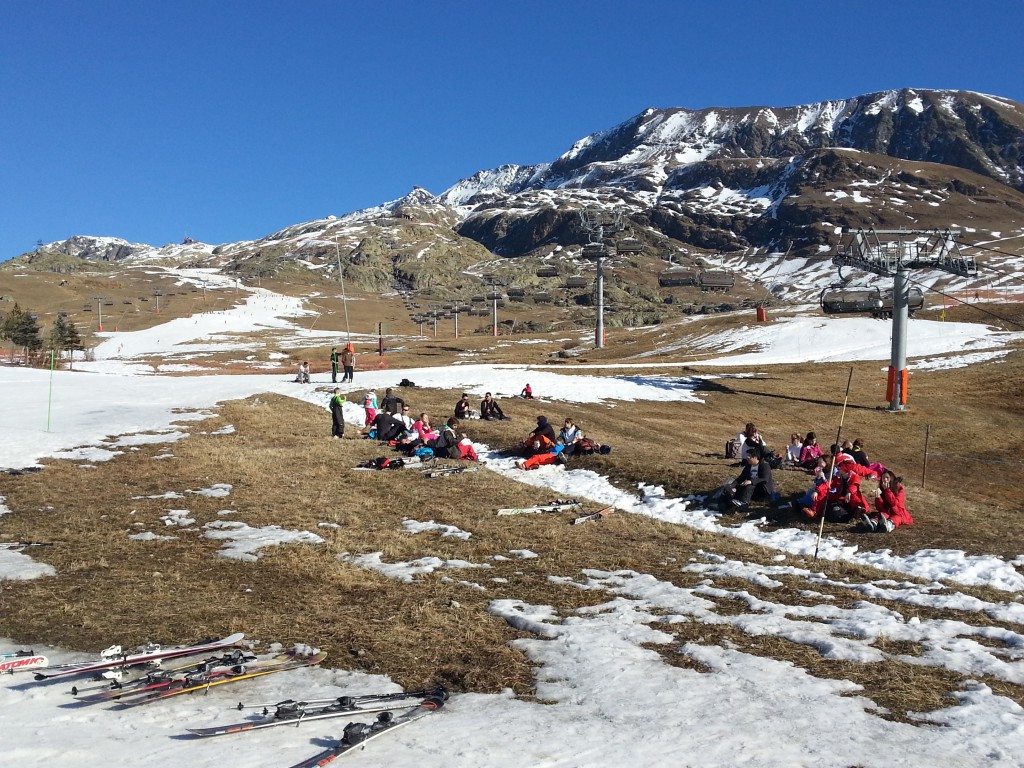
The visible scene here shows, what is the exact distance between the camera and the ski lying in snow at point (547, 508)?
1752 centimetres

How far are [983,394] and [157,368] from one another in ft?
220

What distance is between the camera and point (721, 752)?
21.6 ft

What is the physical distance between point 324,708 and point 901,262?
45522 mm

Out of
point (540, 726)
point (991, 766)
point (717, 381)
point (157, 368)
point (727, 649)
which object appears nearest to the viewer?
point (991, 766)

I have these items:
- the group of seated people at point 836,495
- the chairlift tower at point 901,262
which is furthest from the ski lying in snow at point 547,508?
the chairlift tower at point 901,262

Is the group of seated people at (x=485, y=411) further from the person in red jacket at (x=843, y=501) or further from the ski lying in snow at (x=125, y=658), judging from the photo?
the ski lying in snow at (x=125, y=658)

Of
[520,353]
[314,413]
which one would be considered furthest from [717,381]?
[520,353]

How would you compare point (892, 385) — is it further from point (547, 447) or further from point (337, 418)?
point (337, 418)

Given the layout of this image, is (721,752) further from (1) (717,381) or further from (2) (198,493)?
(1) (717,381)

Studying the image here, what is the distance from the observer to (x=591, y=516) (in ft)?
57.8

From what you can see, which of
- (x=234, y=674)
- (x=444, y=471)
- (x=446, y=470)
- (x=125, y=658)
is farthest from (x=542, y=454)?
(x=125, y=658)

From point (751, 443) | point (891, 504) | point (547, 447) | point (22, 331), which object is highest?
point (22, 331)

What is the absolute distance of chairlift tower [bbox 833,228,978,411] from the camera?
140ft

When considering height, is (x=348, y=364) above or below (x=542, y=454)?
above
